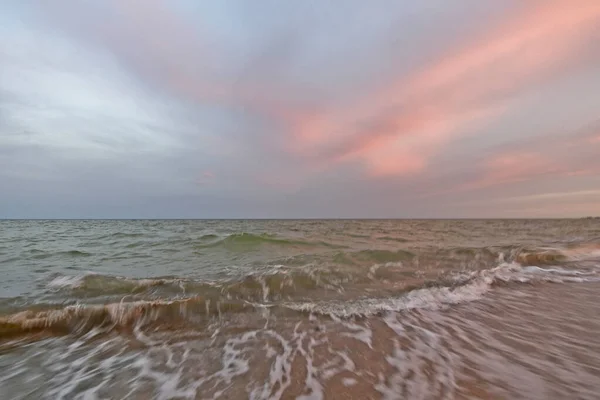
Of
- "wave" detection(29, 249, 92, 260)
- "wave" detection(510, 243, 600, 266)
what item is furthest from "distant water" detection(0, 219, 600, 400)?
"wave" detection(510, 243, 600, 266)

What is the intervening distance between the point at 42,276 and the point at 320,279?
8111 millimetres

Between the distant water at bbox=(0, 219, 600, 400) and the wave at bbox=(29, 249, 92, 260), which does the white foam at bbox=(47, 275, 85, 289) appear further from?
the wave at bbox=(29, 249, 92, 260)

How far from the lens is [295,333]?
14.1ft

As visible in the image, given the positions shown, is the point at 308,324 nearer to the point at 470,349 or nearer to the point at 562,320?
the point at 470,349

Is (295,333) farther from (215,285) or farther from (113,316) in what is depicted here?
(113,316)

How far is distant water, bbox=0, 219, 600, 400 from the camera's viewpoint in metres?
2.92

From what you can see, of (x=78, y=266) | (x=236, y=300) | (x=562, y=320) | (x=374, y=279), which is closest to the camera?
(x=562, y=320)

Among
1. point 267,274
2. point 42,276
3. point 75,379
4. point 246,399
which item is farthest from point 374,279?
point 42,276

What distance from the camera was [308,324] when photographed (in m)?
4.67

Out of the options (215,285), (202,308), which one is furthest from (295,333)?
(215,285)

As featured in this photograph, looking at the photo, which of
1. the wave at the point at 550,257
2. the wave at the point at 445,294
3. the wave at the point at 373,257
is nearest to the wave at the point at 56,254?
the wave at the point at 445,294

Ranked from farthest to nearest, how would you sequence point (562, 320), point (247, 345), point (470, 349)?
point (562, 320)
point (247, 345)
point (470, 349)

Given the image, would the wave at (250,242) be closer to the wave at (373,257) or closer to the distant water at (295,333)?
the wave at (373,257)

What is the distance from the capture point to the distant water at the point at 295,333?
2922mm
